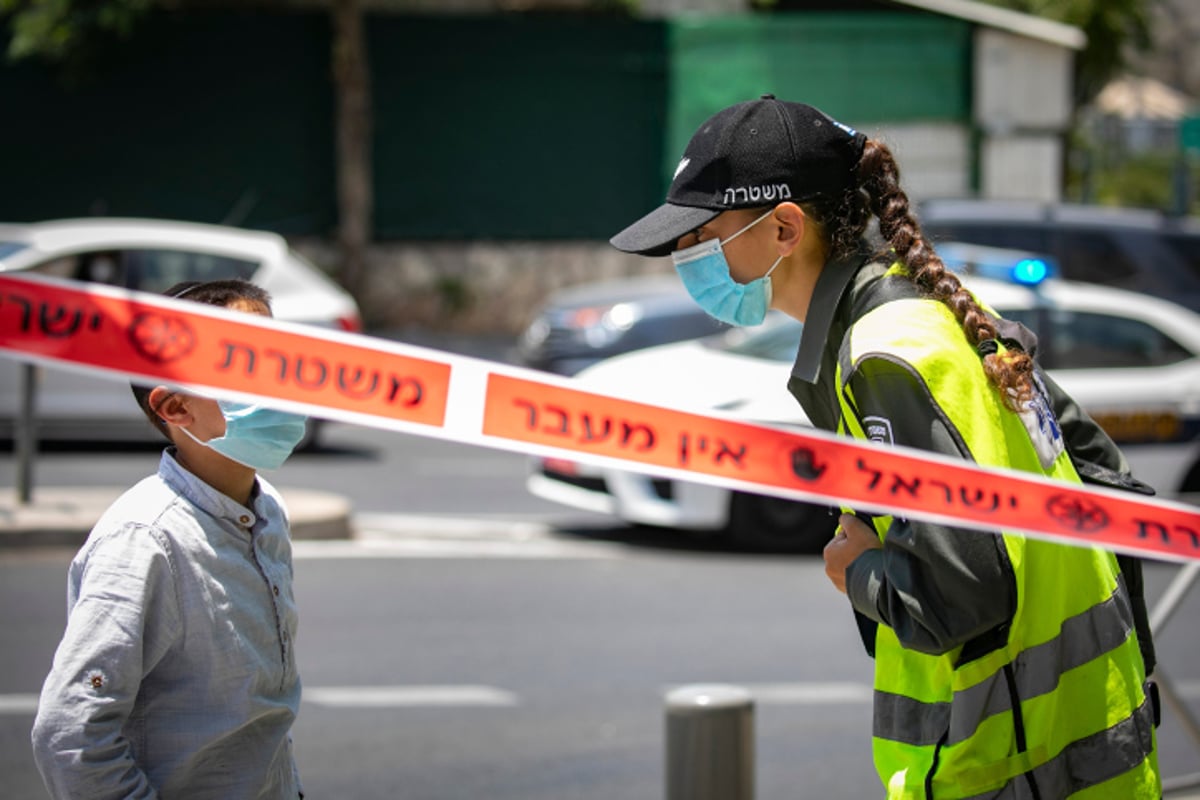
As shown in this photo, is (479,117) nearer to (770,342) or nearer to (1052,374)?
(770,342)

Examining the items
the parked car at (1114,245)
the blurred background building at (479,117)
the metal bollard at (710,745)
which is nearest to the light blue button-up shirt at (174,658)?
the metal bollard at (710,745)

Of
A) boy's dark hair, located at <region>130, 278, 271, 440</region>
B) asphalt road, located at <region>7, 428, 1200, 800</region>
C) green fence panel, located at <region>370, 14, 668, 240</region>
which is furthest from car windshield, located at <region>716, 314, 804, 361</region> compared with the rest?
green fence panel, located at <region>370, 14, 668, 240</region>

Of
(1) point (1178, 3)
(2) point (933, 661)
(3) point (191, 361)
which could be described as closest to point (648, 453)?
(2) point (933, 661)

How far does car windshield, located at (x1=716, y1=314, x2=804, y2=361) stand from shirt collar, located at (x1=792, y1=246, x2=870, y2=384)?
680cm

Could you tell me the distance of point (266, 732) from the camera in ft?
8.17

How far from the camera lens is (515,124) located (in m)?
20.8

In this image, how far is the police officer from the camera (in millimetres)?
2131

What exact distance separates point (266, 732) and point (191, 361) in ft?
2.25

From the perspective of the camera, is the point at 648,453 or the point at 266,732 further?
the point at 266,732

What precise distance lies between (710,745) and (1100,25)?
20594mm

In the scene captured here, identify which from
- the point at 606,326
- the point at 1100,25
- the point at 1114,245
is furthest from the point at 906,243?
the point at 1100,25

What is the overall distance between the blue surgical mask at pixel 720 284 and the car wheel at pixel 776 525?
668 cm

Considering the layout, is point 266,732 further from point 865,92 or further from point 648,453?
point 865,92

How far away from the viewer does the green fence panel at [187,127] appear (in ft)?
65.6
